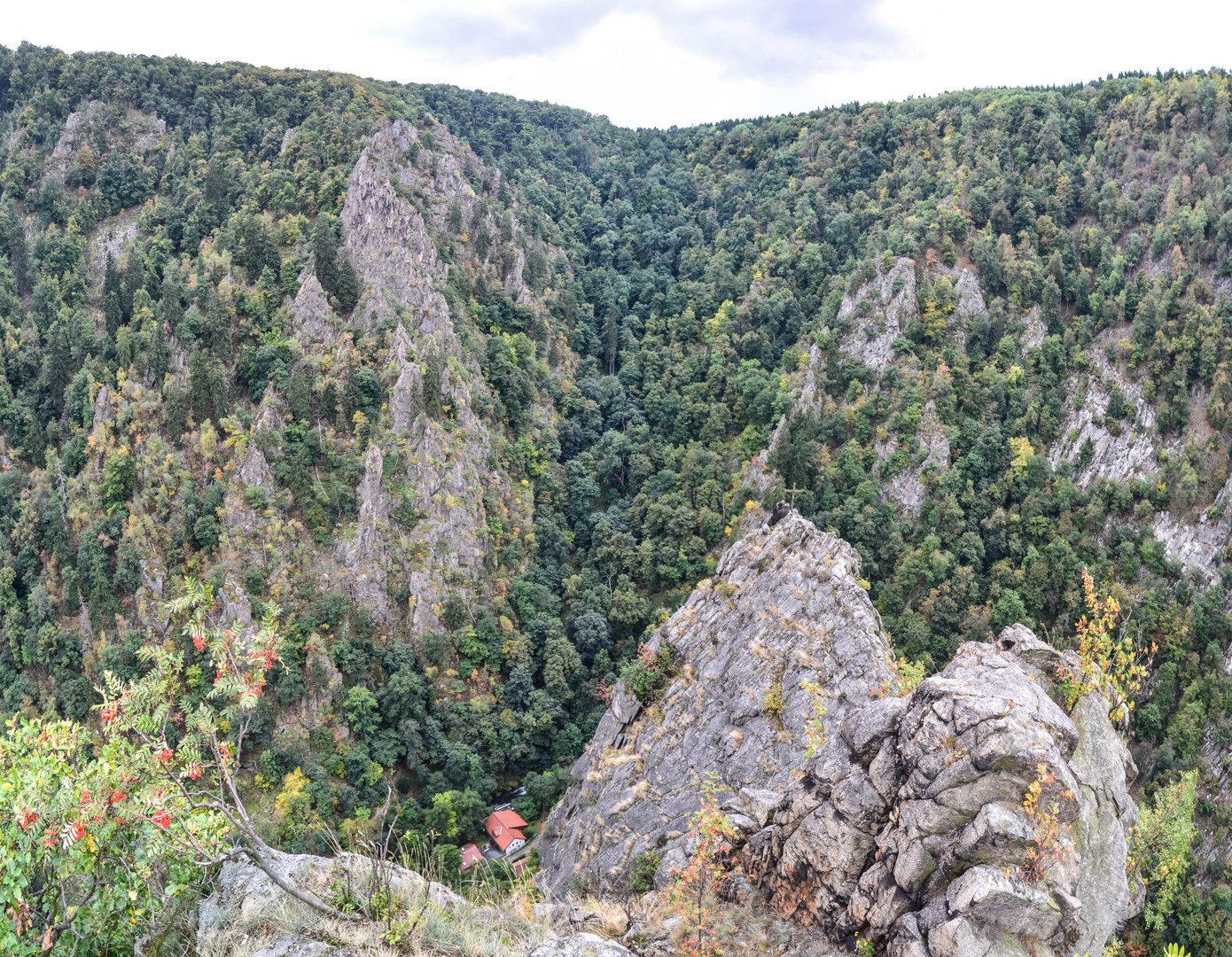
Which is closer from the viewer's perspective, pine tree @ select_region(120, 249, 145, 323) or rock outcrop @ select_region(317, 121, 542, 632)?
A: rock outcrop @ select_region(317, 121, 542, 632)

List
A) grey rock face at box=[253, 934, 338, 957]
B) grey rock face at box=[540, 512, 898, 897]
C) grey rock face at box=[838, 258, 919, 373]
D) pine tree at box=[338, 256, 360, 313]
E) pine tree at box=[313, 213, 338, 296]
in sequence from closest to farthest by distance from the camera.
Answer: grey rock face at box=[253, 934, 338, 957]
grey rock face at box=[540, 512, 898, 897]
pine tree at box=[313, 213, 338, 296]
pine tree at box=[338, 256, 360, 313]
grey rock face at box=[838, 258, 919, 373]

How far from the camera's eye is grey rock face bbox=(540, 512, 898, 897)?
31.4 m

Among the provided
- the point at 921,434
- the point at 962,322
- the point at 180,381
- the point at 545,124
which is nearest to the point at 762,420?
the point at 921,434

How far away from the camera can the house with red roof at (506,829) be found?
64.1 m

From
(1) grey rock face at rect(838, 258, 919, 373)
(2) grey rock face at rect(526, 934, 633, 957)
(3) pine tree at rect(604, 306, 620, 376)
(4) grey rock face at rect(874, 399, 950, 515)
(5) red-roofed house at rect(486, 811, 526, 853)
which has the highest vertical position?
(1) grey rock face at rect(838, 258, 919, 373)

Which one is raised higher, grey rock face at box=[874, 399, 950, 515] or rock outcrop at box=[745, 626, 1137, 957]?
grey rock face at box=[874, 399, 950, 515]

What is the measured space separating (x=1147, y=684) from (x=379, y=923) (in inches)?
2966

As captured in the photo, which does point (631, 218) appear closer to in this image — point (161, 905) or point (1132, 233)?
point (1132, 233)

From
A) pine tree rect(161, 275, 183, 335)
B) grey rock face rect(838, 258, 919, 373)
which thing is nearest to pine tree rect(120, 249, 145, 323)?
pine tree rect(161, 275, 183, 335)

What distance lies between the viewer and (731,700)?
35.0 m

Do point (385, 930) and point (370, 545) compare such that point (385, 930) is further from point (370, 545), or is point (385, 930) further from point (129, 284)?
point (129, 284)

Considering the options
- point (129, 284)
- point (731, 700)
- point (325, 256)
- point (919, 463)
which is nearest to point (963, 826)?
point (731, 700)

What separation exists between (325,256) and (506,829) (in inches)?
2535

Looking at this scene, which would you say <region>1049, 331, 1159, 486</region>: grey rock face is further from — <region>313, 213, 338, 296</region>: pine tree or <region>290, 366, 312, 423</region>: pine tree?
<region>313, 213, 338, 296</region>: pine tree
